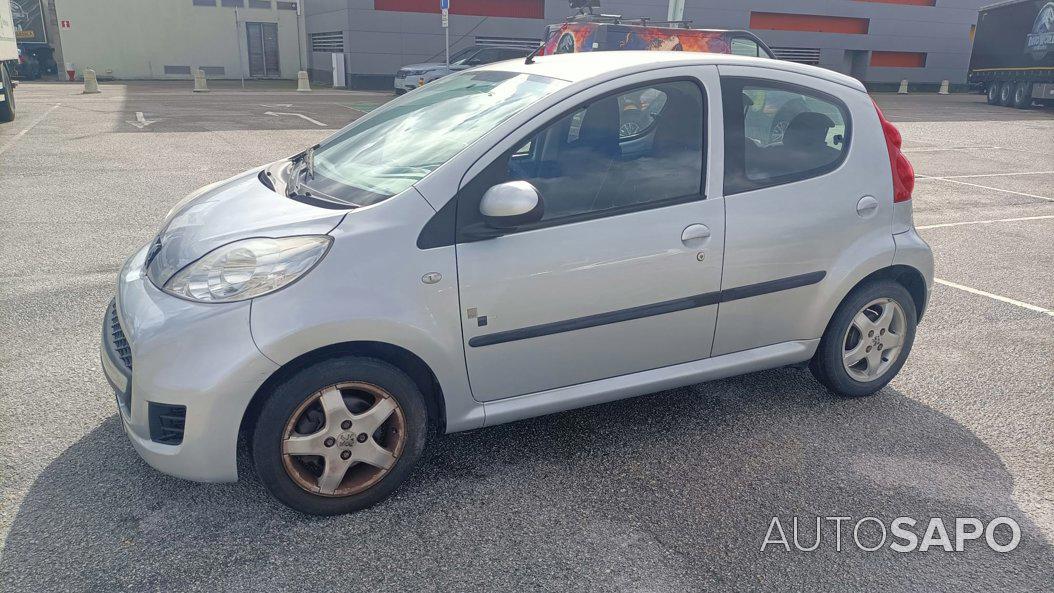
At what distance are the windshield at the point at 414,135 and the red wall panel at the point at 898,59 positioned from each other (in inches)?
1418

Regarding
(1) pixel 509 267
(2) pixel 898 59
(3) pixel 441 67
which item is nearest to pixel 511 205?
(1) pixel 509 267

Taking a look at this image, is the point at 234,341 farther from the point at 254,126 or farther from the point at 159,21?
the point at 159,21

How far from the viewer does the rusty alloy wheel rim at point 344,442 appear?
277 centimetres

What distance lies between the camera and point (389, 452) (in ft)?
9.64

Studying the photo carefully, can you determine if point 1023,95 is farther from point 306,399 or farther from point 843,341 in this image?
point 306,399

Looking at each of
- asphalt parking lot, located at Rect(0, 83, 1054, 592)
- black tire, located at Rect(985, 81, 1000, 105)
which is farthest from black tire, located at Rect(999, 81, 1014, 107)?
asphalt parking lot, located at Rect(0, 83, 1054, 592)

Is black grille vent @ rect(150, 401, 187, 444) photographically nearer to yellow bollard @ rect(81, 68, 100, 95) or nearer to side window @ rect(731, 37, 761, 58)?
side window @ rect(731, 37, 761, 58)

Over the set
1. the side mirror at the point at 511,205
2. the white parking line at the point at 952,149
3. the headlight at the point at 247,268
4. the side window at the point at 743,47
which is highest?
the side window at the point at 743,47

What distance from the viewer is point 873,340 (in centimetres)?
397

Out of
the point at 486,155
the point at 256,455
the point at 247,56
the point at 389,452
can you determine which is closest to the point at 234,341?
the point at 256,455

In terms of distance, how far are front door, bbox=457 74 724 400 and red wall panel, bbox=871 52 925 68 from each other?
118ft

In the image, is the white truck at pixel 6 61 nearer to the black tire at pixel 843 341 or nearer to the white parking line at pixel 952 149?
the black tire at pixel 843 341

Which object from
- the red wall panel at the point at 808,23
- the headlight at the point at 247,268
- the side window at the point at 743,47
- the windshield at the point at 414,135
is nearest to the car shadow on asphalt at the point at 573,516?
Result: the headlight at the point at 247,268

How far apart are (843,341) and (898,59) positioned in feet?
121
